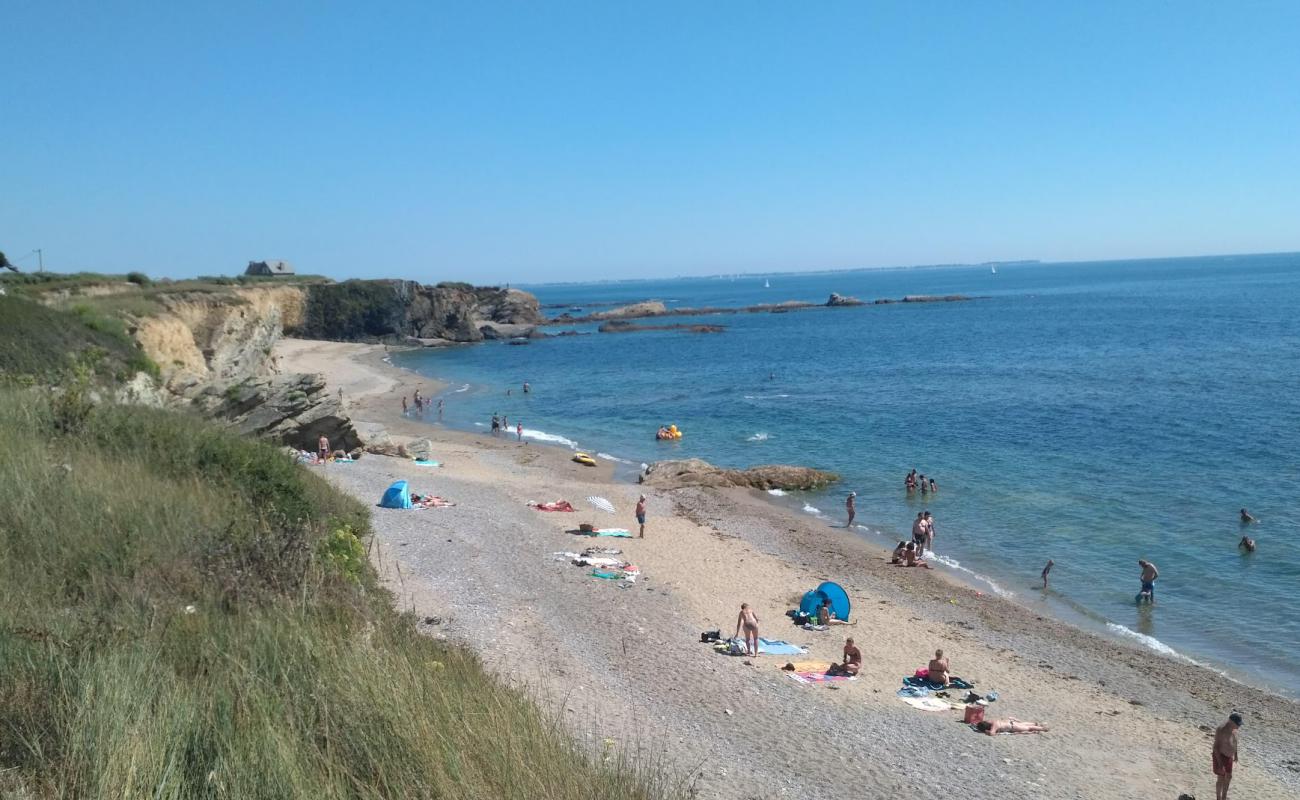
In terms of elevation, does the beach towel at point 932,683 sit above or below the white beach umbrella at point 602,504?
below

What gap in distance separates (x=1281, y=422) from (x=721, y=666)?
3276 cm

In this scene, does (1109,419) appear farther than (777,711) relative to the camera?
Yes

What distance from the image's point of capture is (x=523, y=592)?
53.9ft

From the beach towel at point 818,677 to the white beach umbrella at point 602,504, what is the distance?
12.3 m

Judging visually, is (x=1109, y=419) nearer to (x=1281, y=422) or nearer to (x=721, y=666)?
(x=1281, y=422)

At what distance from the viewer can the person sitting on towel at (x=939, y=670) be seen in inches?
556

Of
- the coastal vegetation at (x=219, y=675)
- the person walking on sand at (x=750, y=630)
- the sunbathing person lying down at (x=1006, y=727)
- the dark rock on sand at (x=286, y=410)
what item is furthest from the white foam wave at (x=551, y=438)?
the coastal vegetation at (x=219, y=675)

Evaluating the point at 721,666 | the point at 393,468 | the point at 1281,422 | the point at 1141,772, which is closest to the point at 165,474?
the point at 721,666

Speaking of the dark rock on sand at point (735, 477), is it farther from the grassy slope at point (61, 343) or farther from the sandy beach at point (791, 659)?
the grassy slope at point (61, 343)

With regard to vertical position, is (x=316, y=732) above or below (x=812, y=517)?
above

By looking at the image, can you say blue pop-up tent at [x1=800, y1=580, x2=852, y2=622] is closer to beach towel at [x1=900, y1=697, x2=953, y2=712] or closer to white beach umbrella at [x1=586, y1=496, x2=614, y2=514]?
beach towel at [x1=900, y1=697, x2=953, y2=712]

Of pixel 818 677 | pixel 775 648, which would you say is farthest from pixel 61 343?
pixel 818 677

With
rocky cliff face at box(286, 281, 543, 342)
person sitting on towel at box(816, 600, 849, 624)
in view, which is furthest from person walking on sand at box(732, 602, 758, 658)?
rocky cliff face at box(286, 281, 543, 342)

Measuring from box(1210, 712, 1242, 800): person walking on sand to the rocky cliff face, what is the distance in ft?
266
